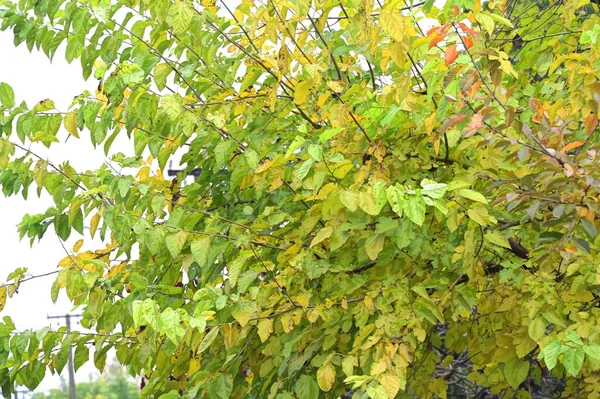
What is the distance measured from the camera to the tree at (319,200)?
3020 mm

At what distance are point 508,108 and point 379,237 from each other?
0.68m

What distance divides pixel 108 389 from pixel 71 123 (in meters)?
16.3

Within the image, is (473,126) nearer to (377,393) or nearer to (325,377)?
(377,393)

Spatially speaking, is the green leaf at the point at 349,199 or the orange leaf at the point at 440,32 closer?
the orange leaf at the point at 440,32

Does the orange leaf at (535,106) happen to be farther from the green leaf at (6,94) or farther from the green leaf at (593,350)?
the green leaf at (6,94)

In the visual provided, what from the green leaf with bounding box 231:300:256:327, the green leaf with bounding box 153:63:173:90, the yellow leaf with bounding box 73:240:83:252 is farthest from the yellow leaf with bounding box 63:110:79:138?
the green leaf with bounding box 231:300:256:327

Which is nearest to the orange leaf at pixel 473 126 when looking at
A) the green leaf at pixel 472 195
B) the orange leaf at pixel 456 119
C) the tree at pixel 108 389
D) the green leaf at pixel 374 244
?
the orange leaf at pixel 456 119

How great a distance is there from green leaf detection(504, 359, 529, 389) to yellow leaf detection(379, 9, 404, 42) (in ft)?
4.41

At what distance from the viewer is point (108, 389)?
747 inches

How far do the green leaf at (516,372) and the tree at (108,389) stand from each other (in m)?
14.1

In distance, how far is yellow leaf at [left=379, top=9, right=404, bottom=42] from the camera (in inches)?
113

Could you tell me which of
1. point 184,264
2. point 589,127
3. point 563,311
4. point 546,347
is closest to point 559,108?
point 589,127

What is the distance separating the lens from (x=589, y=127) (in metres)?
3.06

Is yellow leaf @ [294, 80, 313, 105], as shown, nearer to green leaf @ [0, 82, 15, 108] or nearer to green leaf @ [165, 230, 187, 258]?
green leaf @ [165, 230, 187, 258]
